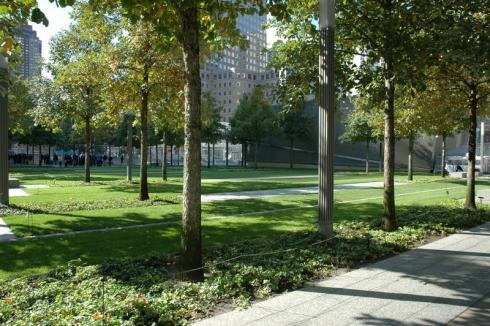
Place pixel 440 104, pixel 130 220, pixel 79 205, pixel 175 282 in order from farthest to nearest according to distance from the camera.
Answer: pixel 440 104 → pixel 79 205 → pixel 130 220 → pixel 175 282

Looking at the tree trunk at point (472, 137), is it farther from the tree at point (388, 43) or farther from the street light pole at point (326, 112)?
the street light pole at point (326, 112)

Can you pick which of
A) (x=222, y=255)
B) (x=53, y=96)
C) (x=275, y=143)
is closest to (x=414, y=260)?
(x=222, y=255)

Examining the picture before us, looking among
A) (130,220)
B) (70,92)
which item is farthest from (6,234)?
→ (70,92)

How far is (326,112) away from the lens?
9141 mm

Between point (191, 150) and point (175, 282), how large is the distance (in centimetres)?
176

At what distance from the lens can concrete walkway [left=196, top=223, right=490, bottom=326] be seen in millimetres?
4973

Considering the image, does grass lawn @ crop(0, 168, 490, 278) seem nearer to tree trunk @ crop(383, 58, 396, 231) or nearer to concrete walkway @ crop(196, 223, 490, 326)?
tree trunk @ crop(383, 58, 396, 231)

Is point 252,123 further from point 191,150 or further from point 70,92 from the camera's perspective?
point 191,150

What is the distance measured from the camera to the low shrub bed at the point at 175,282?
4.83 m

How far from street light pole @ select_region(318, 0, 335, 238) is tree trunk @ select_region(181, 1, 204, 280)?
331cm

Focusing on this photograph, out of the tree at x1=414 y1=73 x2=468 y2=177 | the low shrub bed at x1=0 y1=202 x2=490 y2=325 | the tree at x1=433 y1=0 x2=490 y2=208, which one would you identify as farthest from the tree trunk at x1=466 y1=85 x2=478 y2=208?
the low shrub bed at x1=0 y1=202 x2=490 y2=325

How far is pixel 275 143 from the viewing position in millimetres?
72000

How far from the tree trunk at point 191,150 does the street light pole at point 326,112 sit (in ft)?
10.9

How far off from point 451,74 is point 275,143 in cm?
5861
